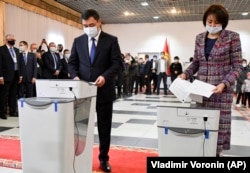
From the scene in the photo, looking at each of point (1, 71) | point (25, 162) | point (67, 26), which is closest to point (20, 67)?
point (1, 71)

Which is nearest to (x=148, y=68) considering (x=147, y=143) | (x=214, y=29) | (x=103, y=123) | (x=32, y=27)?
(x=32, y=27)

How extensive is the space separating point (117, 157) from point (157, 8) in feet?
29.8

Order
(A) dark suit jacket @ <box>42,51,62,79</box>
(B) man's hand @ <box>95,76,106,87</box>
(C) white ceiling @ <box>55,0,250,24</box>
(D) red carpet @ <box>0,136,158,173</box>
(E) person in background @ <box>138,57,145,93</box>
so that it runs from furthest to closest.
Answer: (E) person in background @ <box>138,57,145,93</box> < (C) white ceiling @ <box>55,0,250,24</box> < (A) dark suit jacket @ <box>42,51,62,79</box> < (D) red carpet @ <box>0,136,158,173</box> < (B) man's hand @ <box>95,76,106,87</box>

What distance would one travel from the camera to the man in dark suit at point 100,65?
2.37 metres

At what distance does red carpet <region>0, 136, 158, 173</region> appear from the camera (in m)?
2.58

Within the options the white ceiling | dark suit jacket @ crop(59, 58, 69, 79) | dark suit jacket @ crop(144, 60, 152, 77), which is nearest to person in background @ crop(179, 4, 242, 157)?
dark suit jacket @ crop(59, 58, 69, 79)

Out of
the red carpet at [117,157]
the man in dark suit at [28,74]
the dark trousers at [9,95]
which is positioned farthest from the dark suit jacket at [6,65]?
the red carpet at [117,157]

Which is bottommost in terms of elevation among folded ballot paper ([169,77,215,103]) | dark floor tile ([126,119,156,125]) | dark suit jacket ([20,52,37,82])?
dark floor tile ([126,119,156,125])

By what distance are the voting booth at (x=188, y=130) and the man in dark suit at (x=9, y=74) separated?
160 inches

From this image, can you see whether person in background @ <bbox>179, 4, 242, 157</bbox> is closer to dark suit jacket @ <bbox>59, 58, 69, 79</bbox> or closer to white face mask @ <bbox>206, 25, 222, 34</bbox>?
white face mask @ <bbox>206, 25, 222, 34</bbox>

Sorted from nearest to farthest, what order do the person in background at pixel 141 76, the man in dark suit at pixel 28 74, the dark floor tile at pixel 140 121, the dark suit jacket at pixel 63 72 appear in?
the dark floor tile at pixel 140 121 → the man in dark suit at pixel 28 74 → the dark suit jacket at pixel 63 72 → the person in background at pixel 141 76

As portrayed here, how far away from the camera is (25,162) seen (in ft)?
6.04

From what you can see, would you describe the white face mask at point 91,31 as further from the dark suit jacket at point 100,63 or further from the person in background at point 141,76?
the person in background at point 141,76

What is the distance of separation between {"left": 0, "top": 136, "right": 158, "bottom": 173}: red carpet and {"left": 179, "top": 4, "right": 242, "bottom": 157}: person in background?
0.90 metres
